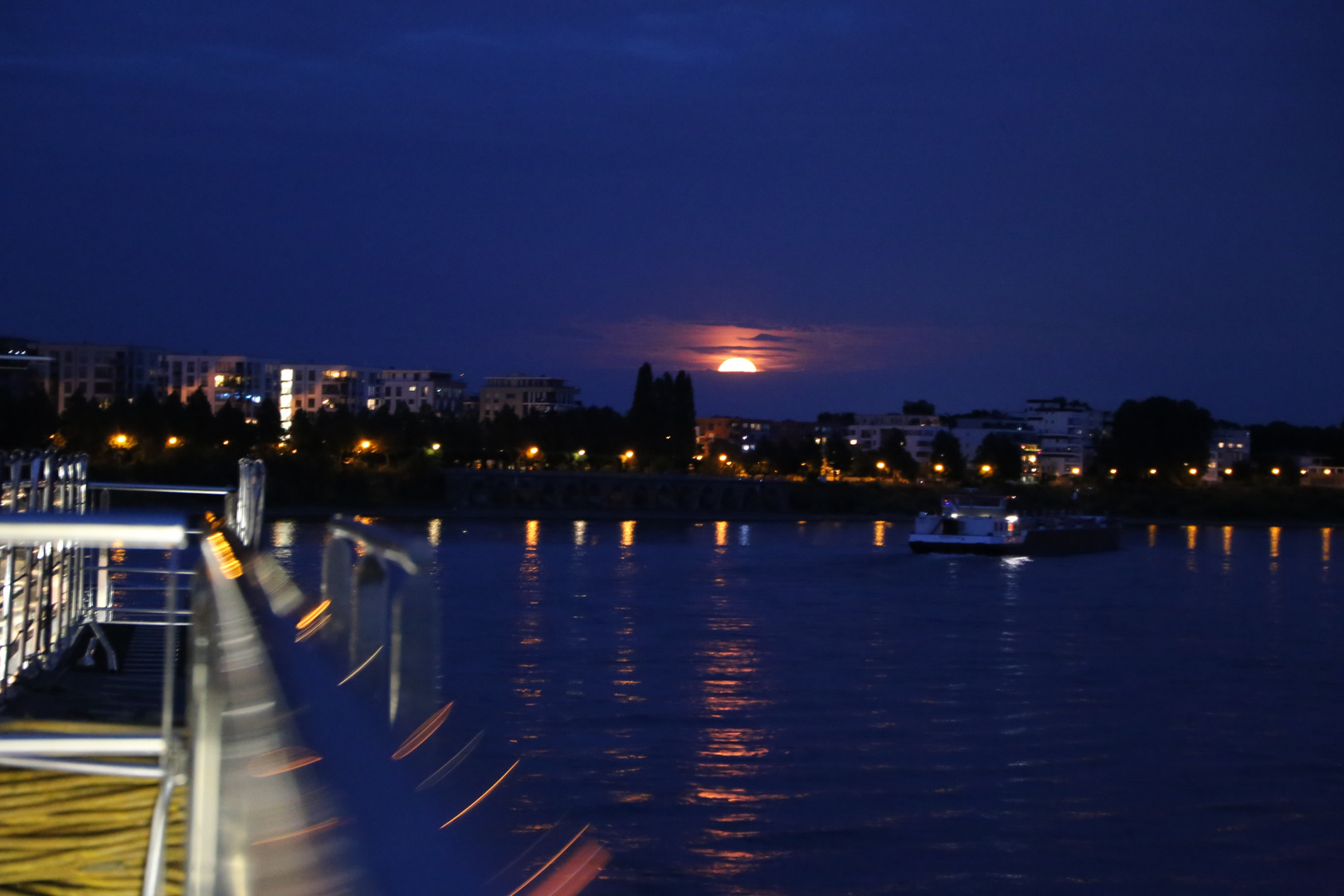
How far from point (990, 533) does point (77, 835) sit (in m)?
43.5

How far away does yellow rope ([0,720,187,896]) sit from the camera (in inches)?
85.9

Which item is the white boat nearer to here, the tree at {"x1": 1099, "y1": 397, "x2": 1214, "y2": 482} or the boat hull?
the boat hull

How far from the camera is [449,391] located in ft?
386

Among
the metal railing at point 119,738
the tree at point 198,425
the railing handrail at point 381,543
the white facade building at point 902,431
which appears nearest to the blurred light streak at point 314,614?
the railing handrail at point 381,543

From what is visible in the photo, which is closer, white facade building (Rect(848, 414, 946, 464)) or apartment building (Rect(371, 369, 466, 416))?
apartment building (Rect(371, 369, 466, 416))

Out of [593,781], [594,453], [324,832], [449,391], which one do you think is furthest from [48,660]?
[449,391]

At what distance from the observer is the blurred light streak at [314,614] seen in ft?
18.0

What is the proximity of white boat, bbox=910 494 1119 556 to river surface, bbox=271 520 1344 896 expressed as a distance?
12298mm

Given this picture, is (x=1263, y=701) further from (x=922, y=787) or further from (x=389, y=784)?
(x=389, y=784)

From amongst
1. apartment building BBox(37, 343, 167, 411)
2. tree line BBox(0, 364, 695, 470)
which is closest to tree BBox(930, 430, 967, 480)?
tree line BBox(0, 364, 695, 470)

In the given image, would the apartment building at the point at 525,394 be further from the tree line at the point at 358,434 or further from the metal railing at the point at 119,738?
the metal railing at the point at 119,738

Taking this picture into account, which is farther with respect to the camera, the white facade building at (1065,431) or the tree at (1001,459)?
the white facade building at (1065,431)

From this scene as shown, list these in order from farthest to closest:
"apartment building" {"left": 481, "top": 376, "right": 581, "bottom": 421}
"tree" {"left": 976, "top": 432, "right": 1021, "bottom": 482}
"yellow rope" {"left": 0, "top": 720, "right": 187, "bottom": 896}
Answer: "apartment building" {"left": 481, "top": 376, "right": 581, "bottom": 421} → "tree" {"left": 976, "top": 432, "right": 1021, "bottom": 482} → "yellow rope" {"left": 0, "top": 720, "right": 187, "bottom": 896}

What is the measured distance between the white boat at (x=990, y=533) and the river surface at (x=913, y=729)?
12.3m
